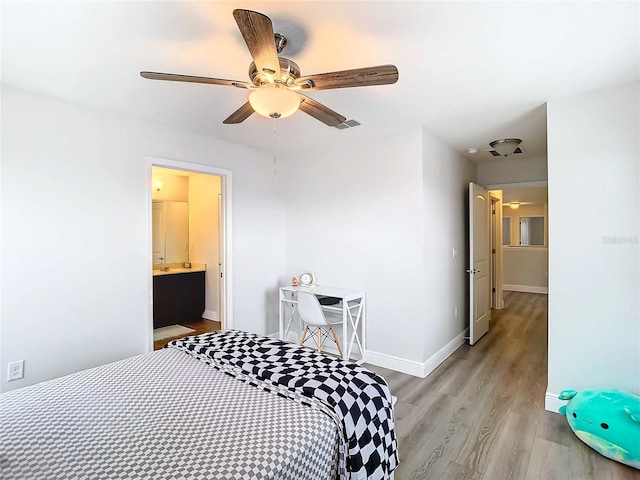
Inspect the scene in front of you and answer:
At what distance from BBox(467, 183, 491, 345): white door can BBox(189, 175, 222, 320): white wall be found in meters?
3.50

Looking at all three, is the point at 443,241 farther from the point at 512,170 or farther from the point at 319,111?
the point at 319,111

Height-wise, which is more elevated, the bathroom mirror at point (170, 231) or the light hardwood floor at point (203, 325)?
the bathroom mirror at point (170, 231)

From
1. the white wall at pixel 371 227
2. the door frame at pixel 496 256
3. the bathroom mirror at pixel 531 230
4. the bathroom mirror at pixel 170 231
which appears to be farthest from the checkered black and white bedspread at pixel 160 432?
the bathroom mirror at pixel 531 230

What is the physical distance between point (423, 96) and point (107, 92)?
229cm

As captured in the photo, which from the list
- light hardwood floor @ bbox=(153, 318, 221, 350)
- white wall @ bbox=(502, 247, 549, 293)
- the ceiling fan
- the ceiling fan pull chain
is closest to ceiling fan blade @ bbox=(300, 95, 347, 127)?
the ceiling fan

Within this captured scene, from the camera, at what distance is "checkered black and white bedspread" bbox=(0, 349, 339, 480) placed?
3.50ft

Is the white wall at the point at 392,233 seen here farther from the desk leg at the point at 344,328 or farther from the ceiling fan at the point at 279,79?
the ceiling fan at the point at 279,79

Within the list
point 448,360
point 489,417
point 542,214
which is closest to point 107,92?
point 489,417

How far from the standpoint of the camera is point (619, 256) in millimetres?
2338

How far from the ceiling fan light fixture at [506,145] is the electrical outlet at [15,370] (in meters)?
4.57

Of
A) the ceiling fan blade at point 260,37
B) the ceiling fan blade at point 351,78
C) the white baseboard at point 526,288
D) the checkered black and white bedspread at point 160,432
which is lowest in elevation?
the white baseboard at point 526,288

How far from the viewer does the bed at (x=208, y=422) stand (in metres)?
1.09

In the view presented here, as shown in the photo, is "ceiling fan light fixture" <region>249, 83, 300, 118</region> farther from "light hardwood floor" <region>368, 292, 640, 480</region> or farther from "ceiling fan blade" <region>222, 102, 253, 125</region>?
"light hardwood floor" <region>368, 292, 640, 480</region>

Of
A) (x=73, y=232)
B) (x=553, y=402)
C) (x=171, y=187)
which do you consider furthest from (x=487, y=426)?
(x=171, y=187)
